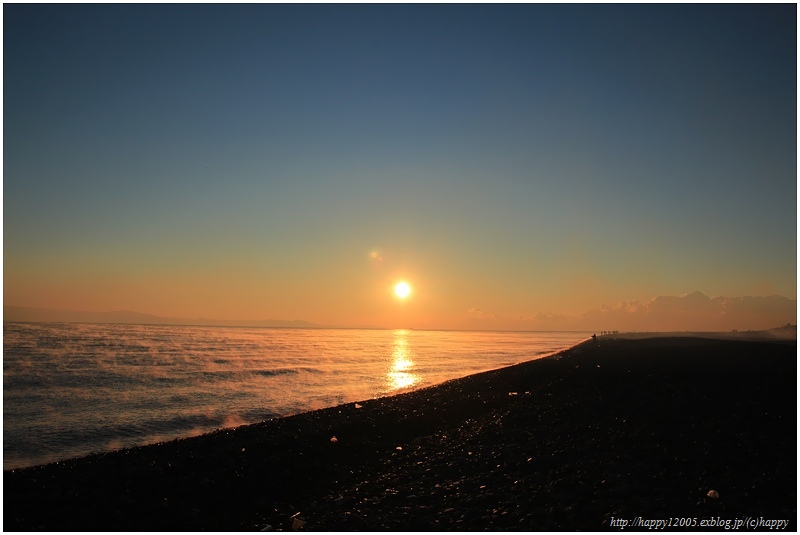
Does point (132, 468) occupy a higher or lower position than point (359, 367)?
higher

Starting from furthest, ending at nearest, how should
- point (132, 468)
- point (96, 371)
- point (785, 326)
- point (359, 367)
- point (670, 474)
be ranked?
point (785, 326)
point (359, 367)
point (96, 371)
point (132, 468)
point (670, 474)

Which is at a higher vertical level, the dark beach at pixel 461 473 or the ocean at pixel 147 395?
the dark beach at pixel 461 473

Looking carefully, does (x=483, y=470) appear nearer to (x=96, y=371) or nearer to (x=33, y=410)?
(x=33, y=410)

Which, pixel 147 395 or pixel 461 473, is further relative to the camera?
pixel 147 395

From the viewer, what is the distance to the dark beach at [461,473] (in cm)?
955

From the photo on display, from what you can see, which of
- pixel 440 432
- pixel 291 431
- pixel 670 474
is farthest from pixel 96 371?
pixel 670 474

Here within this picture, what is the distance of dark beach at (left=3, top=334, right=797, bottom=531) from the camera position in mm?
9555

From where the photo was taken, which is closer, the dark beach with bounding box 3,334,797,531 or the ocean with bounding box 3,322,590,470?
the dark beach with bounding box 3,334,797,531

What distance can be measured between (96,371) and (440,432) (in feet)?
132

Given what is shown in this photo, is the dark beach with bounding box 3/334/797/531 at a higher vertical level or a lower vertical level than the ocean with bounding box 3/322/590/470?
higher

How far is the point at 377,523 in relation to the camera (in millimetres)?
9641

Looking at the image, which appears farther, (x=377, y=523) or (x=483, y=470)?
(x=483, y=470)

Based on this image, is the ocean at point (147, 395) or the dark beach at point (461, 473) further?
the ocean at point (147, 395)

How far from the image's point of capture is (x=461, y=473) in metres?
12.3
